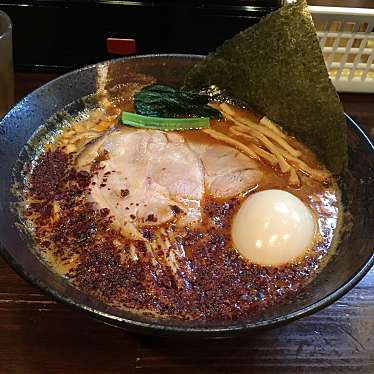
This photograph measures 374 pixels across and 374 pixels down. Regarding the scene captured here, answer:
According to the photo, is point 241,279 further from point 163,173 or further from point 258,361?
point 163,173

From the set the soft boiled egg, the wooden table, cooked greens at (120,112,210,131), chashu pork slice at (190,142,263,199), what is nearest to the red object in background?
cooked greens at (120,112,210,131)

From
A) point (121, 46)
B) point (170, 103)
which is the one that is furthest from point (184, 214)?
point (121, 46)

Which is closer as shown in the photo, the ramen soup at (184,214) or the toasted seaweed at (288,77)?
the ramen soup at (184,214)

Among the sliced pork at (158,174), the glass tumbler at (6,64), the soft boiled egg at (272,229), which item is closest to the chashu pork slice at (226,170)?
the sliced pork at (158,174)

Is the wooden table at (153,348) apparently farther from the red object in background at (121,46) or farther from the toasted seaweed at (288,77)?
the red object in background at (121,46)

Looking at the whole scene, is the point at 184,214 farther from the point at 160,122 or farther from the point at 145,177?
the point at 160,122

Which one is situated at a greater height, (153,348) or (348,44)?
(348,44)

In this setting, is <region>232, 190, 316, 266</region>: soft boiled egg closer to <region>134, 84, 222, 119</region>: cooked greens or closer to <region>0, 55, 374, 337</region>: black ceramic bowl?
<region>0, 55, 374, 337</region>: black ceramic bowl
